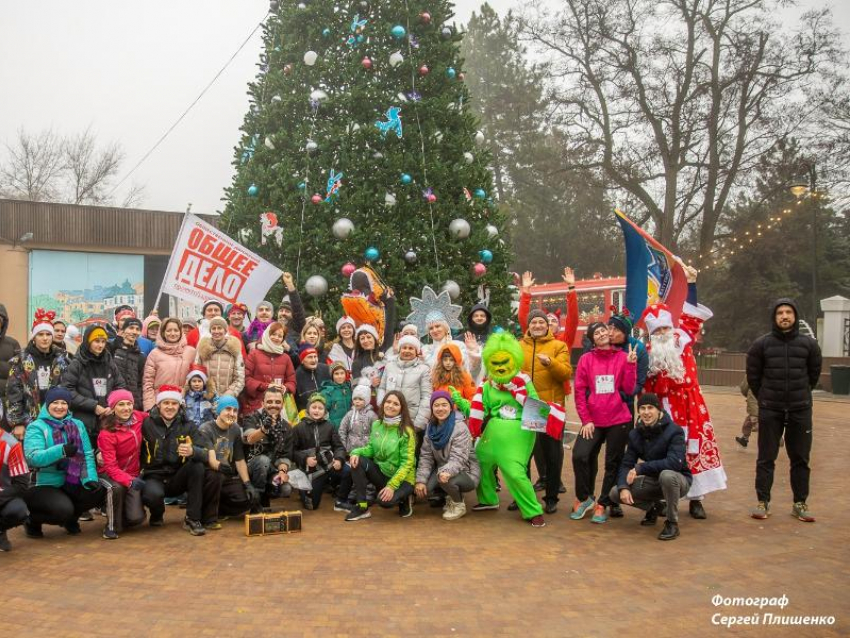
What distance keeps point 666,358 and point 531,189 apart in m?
32.9

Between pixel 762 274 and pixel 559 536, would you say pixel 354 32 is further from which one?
pixel 762 274

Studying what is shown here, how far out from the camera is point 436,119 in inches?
433

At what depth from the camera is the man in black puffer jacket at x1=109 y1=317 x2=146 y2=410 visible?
7316 millimetres

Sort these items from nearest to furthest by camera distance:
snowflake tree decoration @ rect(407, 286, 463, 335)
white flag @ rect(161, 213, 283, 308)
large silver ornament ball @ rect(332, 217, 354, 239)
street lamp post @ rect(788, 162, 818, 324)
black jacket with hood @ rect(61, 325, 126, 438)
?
black jacket with hood @ rect(61, 325, 126, 438) < white flag @ rect(161, 213, 283, 308) < snowflake tree decoration @ rect(407, 286, 463, 335) < large silver ornament ball @ rect(332, 217, 354, 239) < street lamp post @ rect(788, 162, 818, 324)

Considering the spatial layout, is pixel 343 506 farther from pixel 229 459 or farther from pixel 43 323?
pixel 43 323

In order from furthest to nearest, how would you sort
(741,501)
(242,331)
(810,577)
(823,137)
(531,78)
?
(531,78)
(823,137)
(242,331)
(741,501)
(810,577)

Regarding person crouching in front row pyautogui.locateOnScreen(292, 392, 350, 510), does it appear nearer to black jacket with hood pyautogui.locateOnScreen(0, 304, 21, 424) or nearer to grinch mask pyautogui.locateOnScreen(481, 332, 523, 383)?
grinch mask pyautogui.locateOnScreen(481, 332, 523, 383)

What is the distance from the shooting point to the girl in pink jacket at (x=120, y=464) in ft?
20.2

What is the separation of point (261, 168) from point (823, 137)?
72.7 ft

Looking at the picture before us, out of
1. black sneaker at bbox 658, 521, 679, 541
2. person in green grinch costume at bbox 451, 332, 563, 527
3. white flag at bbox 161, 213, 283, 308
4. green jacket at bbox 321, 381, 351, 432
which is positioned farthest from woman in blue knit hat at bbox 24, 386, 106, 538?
black sneaker at bbox 658, 521, 679, 541

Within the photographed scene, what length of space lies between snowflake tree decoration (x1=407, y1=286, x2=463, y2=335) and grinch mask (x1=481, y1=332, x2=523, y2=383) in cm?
282

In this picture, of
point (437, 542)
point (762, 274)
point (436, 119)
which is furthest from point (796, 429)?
point (762, 274)

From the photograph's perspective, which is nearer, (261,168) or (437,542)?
(437,542)

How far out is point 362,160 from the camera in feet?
35.2
